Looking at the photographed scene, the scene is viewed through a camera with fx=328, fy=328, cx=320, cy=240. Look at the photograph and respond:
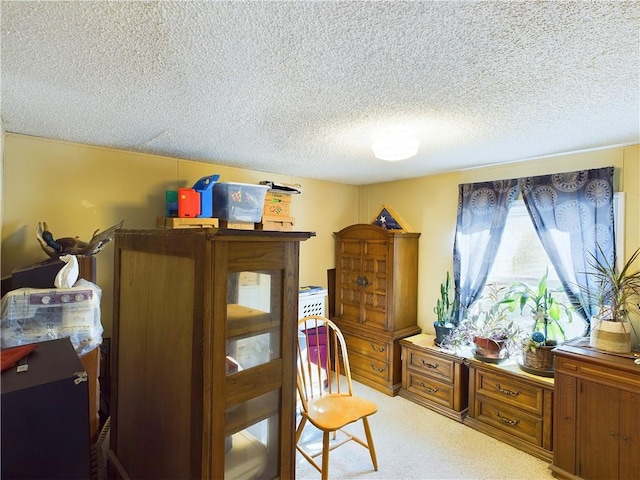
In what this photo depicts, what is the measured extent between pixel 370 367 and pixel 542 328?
1705mm

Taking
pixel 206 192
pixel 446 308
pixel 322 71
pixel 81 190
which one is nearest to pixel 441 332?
pixel 446 308

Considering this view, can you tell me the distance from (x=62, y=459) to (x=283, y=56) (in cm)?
161

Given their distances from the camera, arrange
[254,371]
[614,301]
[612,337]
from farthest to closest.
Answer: [614,301] → [612,337] → [254,371]

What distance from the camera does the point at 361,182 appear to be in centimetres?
422

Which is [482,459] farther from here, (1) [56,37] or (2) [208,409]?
(1) [56,37]

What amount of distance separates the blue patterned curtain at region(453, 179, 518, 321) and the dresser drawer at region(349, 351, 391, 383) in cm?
96

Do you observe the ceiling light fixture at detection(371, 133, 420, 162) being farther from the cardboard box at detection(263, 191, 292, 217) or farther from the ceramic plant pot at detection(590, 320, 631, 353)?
the ceramic plant pot at detection(590, 320, 631, 353)

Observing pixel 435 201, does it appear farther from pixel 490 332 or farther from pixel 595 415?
pixel 595 415

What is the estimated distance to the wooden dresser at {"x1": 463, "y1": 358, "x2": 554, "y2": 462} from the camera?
2.43m

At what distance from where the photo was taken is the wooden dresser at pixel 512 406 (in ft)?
7.97

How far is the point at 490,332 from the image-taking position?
114 inches

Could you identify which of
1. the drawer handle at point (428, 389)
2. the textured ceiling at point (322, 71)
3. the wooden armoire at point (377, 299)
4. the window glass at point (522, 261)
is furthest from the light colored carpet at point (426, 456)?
the textured ceiling at point (322, 71)

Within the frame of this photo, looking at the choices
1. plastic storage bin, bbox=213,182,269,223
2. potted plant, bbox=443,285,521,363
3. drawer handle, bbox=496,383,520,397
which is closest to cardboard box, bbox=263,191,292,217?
plastic storage bin, bbox=213,182,269,223

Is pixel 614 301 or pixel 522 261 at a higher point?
pixel 522 261
